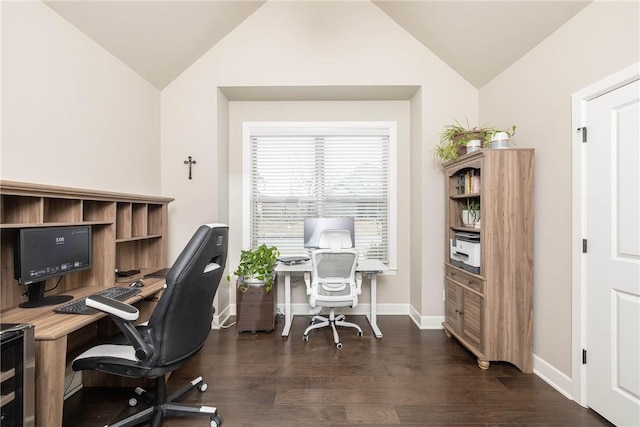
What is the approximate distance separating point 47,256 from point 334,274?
84.7 inches

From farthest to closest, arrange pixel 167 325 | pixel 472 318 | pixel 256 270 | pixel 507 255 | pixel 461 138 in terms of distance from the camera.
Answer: pixel 256 270, pixel 461 138, pixel 472 318, pixel 507 255, pixel 167 325

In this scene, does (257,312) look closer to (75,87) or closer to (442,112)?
(75,87)

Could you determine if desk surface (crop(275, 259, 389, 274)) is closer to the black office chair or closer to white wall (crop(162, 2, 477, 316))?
white wall (crop(162, 2, 477, 316))

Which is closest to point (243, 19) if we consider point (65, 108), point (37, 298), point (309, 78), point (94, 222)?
point (309, 78)

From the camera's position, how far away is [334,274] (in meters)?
2.88

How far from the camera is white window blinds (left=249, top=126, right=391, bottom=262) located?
3.75 metres

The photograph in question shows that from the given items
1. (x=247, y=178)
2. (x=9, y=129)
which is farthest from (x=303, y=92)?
(x=9, y=129)

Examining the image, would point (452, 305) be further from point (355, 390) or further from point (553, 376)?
point (355, 390)

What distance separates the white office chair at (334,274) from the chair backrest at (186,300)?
1311 mm

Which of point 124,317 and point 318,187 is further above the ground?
point 318,187

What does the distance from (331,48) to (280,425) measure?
350 cm

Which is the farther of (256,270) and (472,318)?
(256,270)

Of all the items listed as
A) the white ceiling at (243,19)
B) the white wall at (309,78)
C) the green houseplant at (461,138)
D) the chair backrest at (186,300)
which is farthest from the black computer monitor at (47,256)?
the green houseplant at (461,138)

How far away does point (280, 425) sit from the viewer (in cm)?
179
